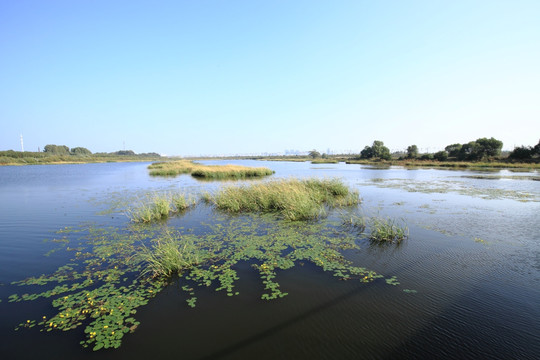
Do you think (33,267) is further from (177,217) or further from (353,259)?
(353,259)

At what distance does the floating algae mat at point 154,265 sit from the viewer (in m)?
4.66

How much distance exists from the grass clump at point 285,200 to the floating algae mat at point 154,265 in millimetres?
1567

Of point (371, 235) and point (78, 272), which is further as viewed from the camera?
point (371, 235)

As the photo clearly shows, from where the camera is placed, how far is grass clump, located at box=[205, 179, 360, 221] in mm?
12145

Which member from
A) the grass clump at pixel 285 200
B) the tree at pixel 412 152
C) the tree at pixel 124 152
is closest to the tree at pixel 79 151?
the tree at pixel 124 152

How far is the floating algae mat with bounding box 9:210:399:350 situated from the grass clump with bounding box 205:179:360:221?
157 cm

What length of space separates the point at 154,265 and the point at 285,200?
808 centimetres

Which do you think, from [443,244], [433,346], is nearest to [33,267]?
[433,346]

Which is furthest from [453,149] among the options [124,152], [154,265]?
[124,152]

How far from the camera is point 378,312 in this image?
15.6 feet

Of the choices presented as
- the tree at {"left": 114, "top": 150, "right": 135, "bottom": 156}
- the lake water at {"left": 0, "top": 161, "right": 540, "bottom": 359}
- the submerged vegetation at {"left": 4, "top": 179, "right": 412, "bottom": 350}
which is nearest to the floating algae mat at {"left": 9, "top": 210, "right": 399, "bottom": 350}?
the submerged vegetation at {"left": 4, "top": 179, "right": 412, "bottom": 350}

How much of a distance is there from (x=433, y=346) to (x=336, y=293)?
6.38 feet

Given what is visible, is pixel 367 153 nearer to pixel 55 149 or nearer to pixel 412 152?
pixel 412 152

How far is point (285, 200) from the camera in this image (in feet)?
43.9
